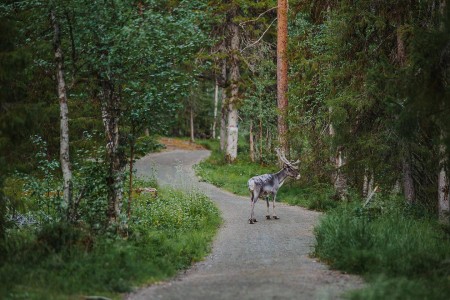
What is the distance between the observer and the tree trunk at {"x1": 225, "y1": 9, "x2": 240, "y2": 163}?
104 ft

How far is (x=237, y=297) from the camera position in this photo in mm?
7688

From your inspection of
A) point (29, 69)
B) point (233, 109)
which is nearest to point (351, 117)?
point (29, 69)

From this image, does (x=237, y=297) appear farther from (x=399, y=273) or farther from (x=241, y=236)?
(x=241, y=236)

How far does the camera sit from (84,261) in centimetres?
891

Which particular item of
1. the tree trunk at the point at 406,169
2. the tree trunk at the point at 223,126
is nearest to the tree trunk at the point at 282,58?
the tree trunk at the point at 406,169

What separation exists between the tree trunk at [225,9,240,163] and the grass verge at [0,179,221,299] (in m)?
19.9

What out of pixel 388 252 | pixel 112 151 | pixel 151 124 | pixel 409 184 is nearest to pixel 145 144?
pixel 151 124

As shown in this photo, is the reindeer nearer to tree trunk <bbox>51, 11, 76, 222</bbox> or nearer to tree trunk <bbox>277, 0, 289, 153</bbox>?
tree trunk <bbox>277, 0, 289, 153</bbox>

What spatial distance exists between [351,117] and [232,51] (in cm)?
1654

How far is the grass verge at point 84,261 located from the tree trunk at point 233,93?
19908 mm

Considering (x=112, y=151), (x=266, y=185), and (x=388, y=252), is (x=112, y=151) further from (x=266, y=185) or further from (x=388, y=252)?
(x=266, y=185)

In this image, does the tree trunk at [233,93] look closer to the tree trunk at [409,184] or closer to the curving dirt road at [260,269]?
the curving dirt road at [260,269]

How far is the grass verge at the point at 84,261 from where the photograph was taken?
803 cm

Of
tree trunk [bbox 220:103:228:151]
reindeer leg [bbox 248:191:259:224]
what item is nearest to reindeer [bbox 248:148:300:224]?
reindeer leg [bbox 248:191:259:224]
